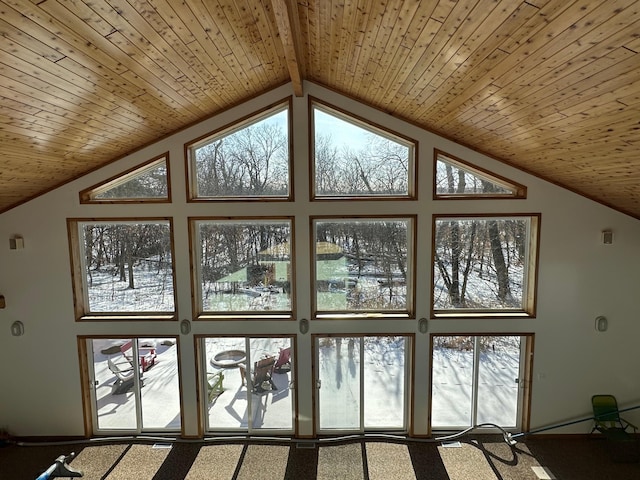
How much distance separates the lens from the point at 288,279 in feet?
18.4

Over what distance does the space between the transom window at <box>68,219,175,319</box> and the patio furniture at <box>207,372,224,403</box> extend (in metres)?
1.16

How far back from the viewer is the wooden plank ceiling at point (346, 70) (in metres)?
2.12

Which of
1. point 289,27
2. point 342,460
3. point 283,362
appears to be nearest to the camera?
point 289,27

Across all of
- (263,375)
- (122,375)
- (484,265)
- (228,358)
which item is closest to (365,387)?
(263,375)

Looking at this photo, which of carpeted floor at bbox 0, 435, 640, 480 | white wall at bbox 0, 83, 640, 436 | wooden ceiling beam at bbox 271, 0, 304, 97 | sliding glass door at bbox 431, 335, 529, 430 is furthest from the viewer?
sliding glass door at bbox 431, 335, 529, 430

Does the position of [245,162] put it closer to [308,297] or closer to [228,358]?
[308,297]

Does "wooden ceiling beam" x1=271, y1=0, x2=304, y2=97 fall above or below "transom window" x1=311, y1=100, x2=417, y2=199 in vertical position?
above

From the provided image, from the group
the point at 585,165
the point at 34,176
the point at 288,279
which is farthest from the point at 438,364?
the point at 34,176

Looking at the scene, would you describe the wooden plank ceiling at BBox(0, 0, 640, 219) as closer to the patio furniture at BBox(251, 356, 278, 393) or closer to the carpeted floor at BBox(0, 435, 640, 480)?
the carpeted floor at BBox(0, 435, 640, 480)

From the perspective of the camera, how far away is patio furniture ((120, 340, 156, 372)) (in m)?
5.73

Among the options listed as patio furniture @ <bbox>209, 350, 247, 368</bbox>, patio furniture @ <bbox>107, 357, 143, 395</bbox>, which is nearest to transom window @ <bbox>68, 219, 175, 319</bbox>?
patio furniture @ <bbox>107, 357, 143, 395</bbox>

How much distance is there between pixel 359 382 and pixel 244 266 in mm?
2526

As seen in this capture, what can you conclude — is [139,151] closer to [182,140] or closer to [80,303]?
[182,140]

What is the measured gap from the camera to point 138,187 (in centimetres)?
541
